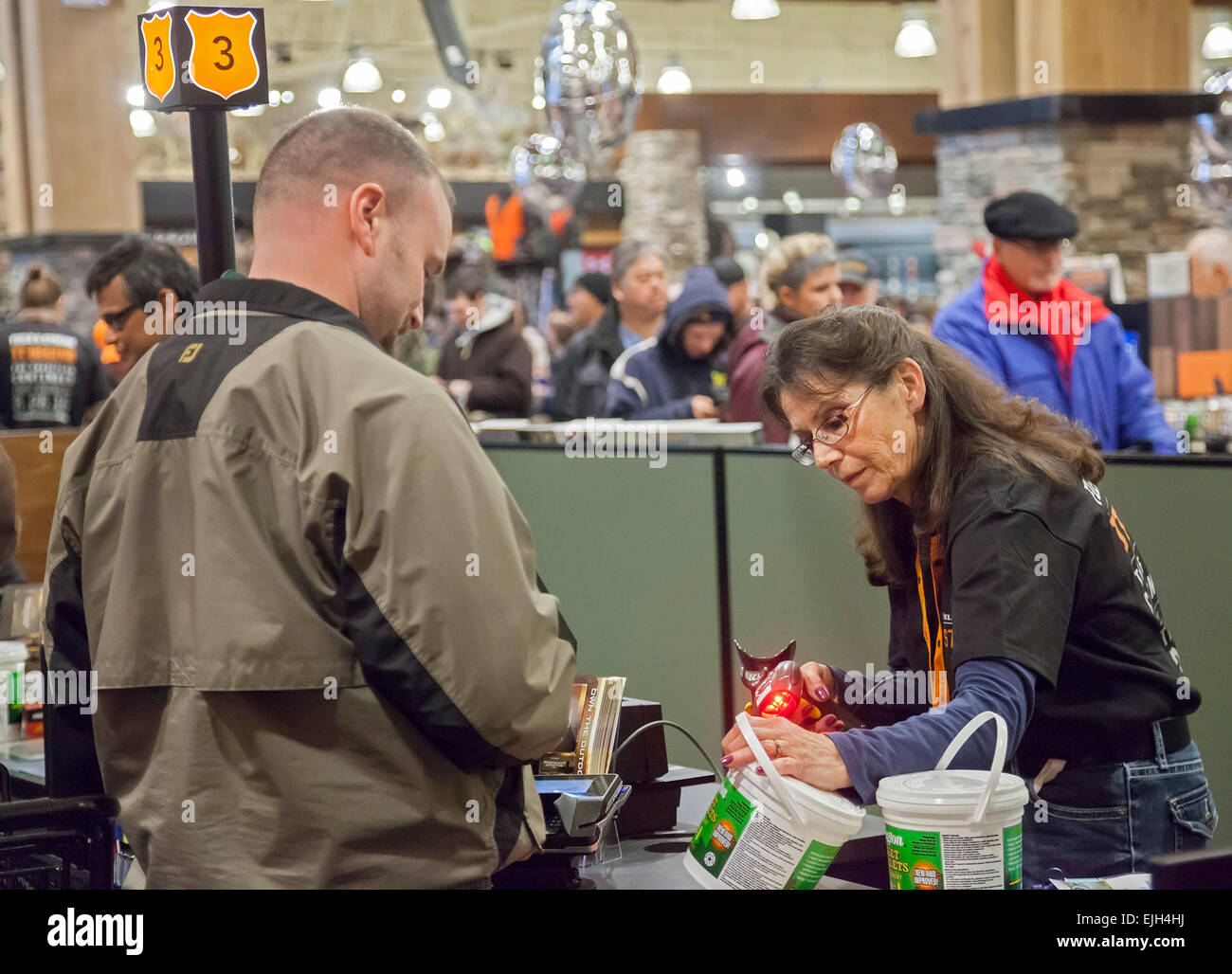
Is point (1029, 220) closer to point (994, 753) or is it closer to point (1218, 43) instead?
point (994, 753)

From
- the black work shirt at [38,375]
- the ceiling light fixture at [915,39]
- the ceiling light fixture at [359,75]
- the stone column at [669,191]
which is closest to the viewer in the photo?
the black work shirt at [38,375]

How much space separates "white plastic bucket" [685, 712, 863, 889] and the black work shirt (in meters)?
5.26

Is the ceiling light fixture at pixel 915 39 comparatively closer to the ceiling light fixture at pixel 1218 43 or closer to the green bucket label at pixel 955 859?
the ceiling light fixture at pixel 1218 43

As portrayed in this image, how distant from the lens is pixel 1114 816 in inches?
86.7

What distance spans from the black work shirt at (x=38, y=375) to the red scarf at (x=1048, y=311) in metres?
3.88

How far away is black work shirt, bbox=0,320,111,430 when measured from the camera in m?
6.48

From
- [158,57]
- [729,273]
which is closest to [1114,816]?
[158,57]

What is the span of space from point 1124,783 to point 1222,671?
3.96ft

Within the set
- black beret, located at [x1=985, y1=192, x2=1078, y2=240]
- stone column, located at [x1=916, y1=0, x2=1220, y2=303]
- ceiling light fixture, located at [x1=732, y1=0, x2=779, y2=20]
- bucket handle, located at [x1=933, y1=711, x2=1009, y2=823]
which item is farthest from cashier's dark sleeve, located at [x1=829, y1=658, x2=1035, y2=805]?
ceiling light fixture, located at [x1=732, y1=0, x2=779, y2=20]

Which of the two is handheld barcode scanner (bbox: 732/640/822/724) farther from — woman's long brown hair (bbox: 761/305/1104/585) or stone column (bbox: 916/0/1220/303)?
stone column (bbox: 916/0/1220/303)

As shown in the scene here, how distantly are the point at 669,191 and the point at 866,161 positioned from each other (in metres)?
3.44

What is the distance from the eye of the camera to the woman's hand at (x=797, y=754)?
1.84m

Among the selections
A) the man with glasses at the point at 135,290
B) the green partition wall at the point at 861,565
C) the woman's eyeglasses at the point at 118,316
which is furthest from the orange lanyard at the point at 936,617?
the woman's eyeglasses at the point at 118,316
